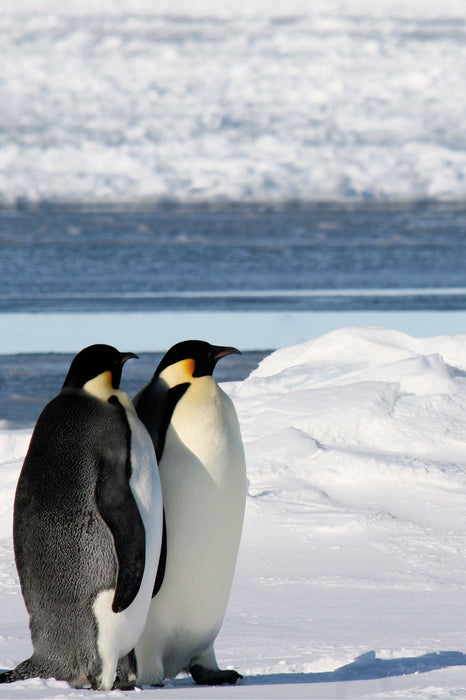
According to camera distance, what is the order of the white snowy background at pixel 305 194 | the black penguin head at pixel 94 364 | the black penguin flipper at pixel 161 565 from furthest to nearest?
1. the white snowy background at pixel 305 194
2. the black penguin flipper at pixel 161 565
3. the black penguin head at pixel 94 364

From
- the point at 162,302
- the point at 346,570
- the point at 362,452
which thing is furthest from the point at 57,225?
the point at 346,570

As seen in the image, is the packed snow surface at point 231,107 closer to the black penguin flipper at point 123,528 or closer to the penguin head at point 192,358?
the penguin head at point 192,358

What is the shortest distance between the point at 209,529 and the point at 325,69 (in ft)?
60.8

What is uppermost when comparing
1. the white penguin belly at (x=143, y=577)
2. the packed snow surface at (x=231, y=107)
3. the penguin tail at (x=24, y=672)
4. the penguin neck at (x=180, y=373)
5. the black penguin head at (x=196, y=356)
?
the packed snow surface at (x=231, y=107)

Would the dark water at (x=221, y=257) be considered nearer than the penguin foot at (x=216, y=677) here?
No

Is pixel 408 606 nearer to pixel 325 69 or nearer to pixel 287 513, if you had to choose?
pixel 287 513

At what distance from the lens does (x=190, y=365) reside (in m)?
2.69

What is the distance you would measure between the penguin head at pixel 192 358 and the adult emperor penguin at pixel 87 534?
249 millimetres

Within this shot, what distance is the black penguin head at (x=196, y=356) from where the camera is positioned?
2682 mm

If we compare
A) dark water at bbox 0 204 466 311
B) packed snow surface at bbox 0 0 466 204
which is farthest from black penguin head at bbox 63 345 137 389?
packed snow surface at bbox 0 0 466 204

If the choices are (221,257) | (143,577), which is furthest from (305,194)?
(143,577)

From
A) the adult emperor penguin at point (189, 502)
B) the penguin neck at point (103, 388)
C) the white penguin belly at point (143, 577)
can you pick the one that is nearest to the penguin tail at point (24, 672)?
the white penguin belly at point (143, 577)

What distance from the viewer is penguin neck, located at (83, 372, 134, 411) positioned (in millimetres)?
2475

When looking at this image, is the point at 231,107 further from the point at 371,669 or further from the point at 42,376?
the point at 371,669
